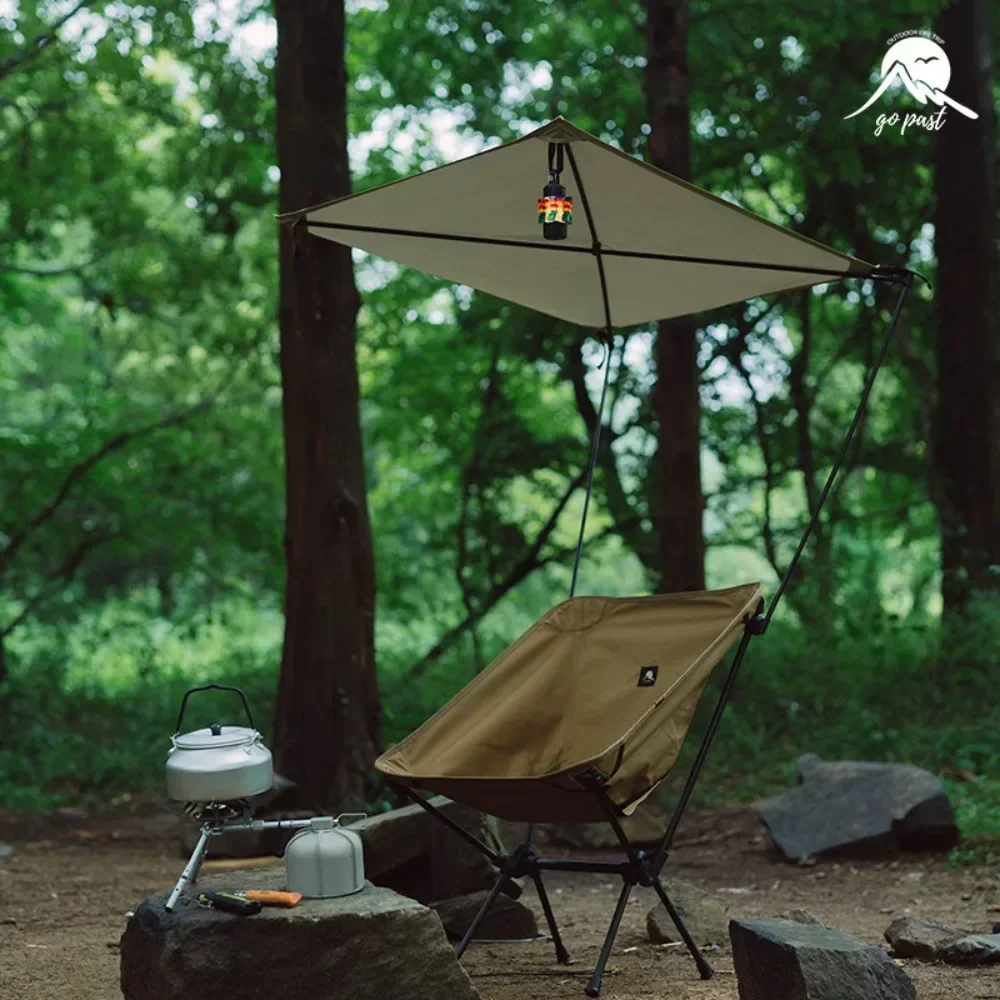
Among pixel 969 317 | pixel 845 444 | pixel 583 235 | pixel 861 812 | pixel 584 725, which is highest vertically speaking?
pixel 969 317

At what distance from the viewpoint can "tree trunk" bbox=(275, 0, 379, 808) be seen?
482 cm

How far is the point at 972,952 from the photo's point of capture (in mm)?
2859

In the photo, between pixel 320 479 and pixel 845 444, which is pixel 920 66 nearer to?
pixel 320 479

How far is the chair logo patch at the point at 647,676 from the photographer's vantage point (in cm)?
314

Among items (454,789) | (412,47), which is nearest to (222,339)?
(412,47)

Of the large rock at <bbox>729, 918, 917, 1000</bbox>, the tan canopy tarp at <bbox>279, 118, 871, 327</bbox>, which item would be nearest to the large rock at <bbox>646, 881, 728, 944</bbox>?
the large rock at <bbox>729, 918, 917, 1000</bbox>

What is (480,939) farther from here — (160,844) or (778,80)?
(778,80)

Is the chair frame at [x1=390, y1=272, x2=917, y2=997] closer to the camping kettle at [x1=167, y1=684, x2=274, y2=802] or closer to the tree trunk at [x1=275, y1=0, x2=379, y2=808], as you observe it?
the camping kettle at [x1=167, y1=684, x2=274, y2=802]

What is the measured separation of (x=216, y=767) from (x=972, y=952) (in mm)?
1685

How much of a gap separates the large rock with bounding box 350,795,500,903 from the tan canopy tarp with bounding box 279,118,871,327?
147 cm

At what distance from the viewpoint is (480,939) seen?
3.36 meters

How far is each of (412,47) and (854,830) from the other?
529 cm

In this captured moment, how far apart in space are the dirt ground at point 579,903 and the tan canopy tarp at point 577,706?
44 cm

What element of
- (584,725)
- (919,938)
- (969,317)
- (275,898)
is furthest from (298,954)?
(969,317)
